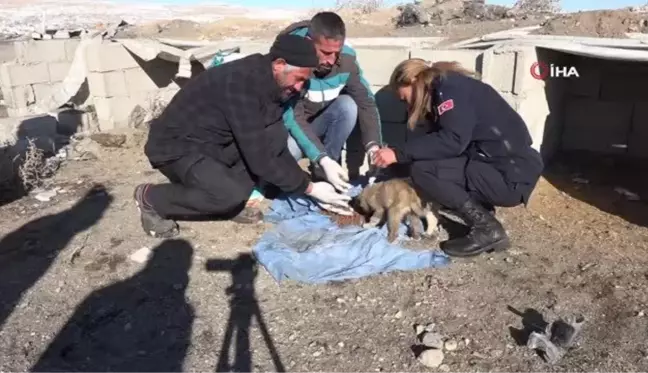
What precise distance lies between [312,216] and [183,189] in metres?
0.97

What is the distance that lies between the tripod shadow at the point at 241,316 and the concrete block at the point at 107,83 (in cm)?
385

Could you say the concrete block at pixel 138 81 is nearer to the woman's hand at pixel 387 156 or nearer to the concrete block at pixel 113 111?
the concrete block at pixel 113 111

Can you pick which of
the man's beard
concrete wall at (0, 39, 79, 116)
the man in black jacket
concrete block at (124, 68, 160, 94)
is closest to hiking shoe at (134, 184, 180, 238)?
the man in black jacket

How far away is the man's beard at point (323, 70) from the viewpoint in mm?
3944

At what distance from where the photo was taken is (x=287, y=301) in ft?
10.4

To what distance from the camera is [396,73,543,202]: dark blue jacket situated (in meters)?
3.34

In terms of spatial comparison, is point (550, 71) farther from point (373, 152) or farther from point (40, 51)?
point (40, 51)

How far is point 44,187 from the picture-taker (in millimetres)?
5059

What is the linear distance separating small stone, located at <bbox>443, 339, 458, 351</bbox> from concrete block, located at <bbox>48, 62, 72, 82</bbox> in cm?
744

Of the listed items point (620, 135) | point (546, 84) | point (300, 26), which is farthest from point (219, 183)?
point (620, 135)

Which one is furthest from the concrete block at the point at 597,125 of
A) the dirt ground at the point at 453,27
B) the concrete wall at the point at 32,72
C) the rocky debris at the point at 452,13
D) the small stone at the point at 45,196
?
the concrete wall at the point at 32,72

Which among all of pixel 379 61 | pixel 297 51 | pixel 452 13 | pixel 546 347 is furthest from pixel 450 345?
pixel 452 13

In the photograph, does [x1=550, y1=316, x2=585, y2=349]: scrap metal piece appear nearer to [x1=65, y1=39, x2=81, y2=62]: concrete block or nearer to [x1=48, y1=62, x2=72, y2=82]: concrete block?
[x1=48, y1=62, x2=72, y2=82]: concrete block

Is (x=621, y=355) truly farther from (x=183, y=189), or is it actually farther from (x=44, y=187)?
(x=44, y=187)
